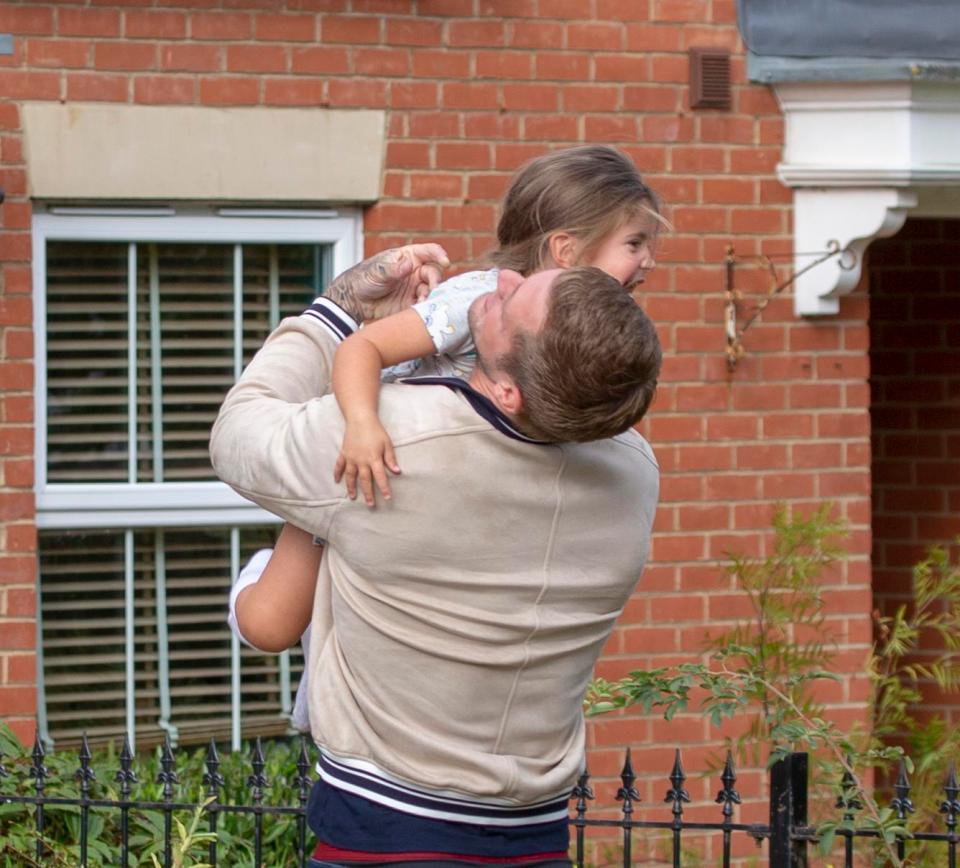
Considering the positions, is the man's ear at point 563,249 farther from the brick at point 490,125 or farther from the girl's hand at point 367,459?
the brick at point 490,125

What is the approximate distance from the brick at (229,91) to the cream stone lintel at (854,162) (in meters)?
1.72

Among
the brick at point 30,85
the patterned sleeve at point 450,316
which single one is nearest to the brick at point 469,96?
the brick at point 30,85

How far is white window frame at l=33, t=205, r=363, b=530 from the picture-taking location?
5008mm

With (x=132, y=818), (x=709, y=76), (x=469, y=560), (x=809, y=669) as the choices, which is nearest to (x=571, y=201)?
(x=469, y=560)

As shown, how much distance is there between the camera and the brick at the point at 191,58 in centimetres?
497

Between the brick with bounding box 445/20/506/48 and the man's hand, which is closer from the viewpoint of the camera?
the man's hand

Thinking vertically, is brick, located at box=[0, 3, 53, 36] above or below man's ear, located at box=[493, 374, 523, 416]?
above

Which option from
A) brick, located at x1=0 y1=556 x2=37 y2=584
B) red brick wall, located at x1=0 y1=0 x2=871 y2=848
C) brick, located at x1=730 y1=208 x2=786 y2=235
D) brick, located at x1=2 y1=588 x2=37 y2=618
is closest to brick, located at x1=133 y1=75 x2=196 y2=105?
red brick wall, located at x1=0 y1=0 x2=871 y2=848

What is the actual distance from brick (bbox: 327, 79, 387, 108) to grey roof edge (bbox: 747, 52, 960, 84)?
1230 mm

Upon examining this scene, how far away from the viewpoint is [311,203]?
17.0 ft

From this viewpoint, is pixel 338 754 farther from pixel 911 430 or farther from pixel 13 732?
pixel 911 430

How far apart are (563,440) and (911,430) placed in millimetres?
4726

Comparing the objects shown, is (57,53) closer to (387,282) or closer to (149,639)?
(149,639)

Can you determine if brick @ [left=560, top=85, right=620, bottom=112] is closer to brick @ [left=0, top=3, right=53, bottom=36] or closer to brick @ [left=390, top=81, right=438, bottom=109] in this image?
brick @ [left=390, top=81, right=438, bottom=109]
